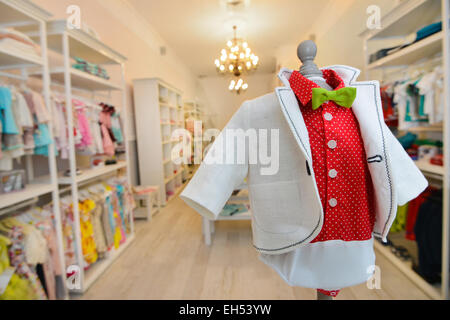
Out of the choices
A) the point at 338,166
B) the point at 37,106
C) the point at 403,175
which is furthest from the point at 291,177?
the point at 37,106

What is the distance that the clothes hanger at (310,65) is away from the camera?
0.62 meters

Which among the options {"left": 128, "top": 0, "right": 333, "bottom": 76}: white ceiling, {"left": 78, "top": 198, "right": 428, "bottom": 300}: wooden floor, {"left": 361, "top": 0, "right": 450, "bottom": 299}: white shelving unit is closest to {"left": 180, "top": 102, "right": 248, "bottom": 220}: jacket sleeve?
{"left": 78, "top": 198, "right": 428, "bottom": 300}: wooden floor

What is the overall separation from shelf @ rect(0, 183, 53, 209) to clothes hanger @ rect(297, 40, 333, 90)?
1438 mm

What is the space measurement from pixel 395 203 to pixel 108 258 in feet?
7.10

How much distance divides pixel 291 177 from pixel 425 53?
183 cm

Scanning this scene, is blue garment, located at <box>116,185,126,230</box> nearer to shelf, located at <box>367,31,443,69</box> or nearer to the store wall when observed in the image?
the store wall

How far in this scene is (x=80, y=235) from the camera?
1.72m

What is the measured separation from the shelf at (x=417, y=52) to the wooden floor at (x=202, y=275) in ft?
4.92

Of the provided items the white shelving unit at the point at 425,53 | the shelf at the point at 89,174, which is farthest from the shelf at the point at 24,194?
the white shelving unit at the point at 425,53

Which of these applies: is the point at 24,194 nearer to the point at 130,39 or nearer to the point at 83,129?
the point at 83,129

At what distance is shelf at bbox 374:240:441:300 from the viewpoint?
1.50 m

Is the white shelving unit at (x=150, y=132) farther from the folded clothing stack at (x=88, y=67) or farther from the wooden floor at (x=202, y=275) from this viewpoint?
the folded clothing stack at (x=88, y=67)
